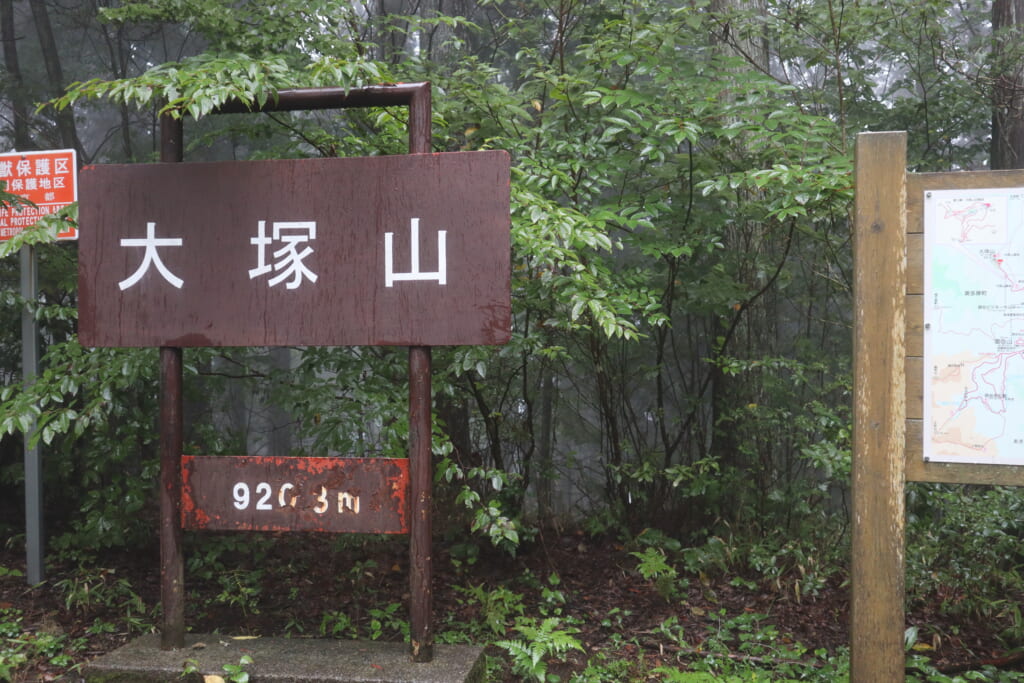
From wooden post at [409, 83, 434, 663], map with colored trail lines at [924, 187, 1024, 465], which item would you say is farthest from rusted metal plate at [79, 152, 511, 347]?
map with colored trail lines at [924, 187, 1024, 465]

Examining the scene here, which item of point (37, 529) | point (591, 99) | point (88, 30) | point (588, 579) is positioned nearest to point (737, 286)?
point (591, 99)

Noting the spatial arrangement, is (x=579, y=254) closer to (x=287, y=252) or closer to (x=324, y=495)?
(x=287, y=252)

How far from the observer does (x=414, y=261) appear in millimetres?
3064

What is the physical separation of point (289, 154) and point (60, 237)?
1.64 meters

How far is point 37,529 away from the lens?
16.2 feet

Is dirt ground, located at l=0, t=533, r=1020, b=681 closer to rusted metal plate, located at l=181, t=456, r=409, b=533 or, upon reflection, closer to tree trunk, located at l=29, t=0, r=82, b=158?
rusted metal plate, located at l=181, t=456, r=409, b=533

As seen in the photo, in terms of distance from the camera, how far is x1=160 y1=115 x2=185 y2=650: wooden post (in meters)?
3.21

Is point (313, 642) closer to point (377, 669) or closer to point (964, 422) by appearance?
point (377, 669)

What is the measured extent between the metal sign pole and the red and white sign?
1.11ft

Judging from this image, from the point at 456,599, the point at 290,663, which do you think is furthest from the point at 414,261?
the point at 456,599

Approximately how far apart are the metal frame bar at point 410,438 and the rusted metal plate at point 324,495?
0.29ft

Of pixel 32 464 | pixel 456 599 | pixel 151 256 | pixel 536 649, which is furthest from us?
pixel 32 464

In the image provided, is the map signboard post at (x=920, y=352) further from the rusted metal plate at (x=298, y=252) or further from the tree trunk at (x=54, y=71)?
the tree trunk at (x=54, y=71)

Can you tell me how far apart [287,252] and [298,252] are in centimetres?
5
